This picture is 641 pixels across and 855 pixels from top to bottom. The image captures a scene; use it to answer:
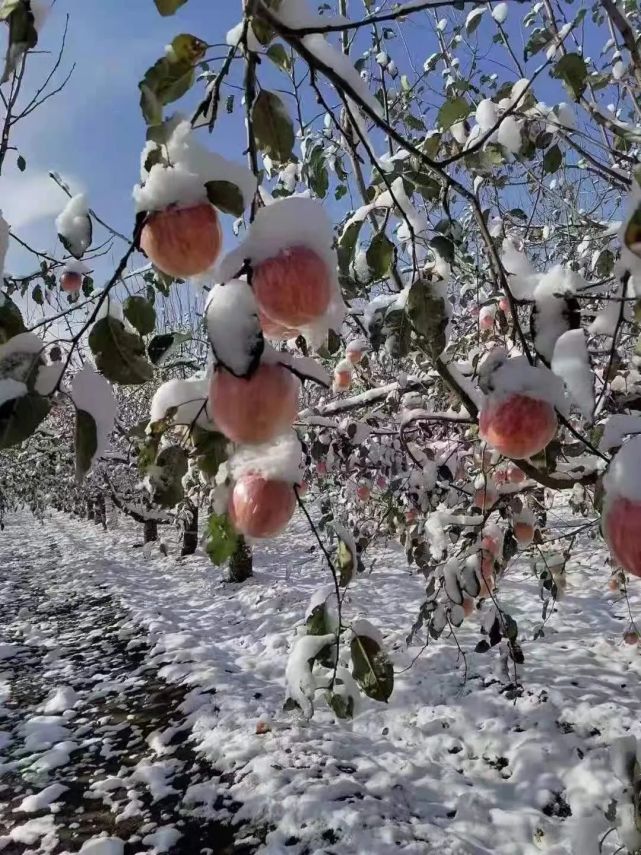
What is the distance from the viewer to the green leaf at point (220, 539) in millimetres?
835

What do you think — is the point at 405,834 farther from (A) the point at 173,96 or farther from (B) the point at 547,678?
(A) the point at 173,96

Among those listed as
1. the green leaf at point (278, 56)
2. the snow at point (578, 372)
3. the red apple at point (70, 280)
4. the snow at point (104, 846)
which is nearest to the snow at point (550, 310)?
the snow at point (578, 372)

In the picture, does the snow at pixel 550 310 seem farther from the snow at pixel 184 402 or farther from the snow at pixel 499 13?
the snow at pixel 499 13

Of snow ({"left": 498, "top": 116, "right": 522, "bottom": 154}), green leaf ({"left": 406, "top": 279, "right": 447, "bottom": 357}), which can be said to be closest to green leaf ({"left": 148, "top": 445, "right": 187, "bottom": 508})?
green leaf ({"left": 406, "top": 279, "right": 447, "bottom": 357})

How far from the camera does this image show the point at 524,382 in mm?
812

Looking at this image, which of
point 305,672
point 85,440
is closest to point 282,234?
point 85,440

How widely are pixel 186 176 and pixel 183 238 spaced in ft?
0.23

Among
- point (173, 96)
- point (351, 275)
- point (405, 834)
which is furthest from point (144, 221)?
point (405, 834)

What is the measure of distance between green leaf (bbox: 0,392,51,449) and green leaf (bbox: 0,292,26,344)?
9cm

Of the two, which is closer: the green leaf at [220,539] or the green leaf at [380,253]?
the green leaf at [220,539]

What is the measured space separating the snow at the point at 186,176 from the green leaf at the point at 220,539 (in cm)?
41

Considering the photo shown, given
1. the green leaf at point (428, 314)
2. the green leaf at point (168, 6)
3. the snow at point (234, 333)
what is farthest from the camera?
the green leaf at point (428, 314)

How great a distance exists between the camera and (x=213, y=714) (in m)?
3.89

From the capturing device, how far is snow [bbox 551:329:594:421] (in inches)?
26.7
